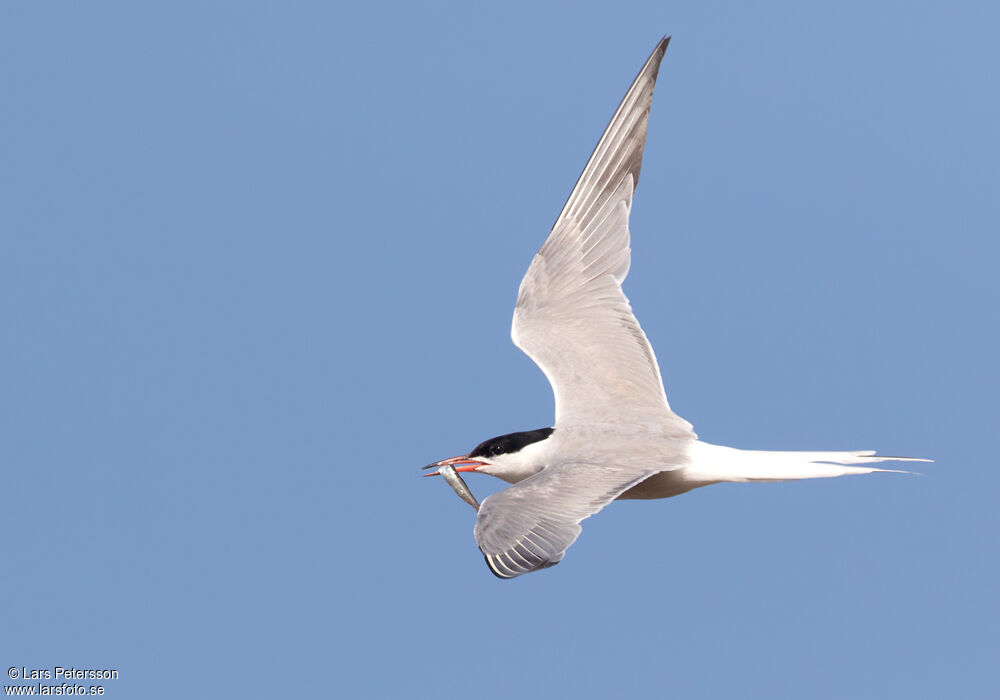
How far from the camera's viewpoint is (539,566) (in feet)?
19.8

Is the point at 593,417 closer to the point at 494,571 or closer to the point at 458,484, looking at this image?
the point at 458,484

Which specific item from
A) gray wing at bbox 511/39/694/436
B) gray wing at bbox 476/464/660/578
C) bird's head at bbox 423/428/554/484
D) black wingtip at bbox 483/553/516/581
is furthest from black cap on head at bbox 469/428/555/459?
black wingtip at bbox 483/553/516/581

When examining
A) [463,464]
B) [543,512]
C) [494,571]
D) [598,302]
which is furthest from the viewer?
[598,302]

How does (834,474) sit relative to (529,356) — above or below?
below

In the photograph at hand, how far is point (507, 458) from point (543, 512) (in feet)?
4.60

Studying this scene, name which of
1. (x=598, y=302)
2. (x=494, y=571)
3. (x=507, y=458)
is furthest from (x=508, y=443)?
(x=494, y=571)

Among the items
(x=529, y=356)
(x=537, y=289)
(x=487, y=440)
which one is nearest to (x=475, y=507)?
(x=487, y=440)

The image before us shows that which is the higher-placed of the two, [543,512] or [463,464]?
[463,464]

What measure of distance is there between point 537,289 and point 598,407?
1193mm

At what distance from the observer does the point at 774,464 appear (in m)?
7.41

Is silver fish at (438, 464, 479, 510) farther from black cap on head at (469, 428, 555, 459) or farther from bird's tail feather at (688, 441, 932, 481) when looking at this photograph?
bird's tail feather at (688, 441, 932, 481)

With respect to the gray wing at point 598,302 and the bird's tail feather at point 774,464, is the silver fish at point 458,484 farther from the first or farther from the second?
the bird's tail feather at point 774,464

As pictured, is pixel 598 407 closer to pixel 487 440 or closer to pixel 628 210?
pixel 487 440

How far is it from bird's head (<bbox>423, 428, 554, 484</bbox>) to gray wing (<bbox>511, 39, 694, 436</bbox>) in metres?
0.28
